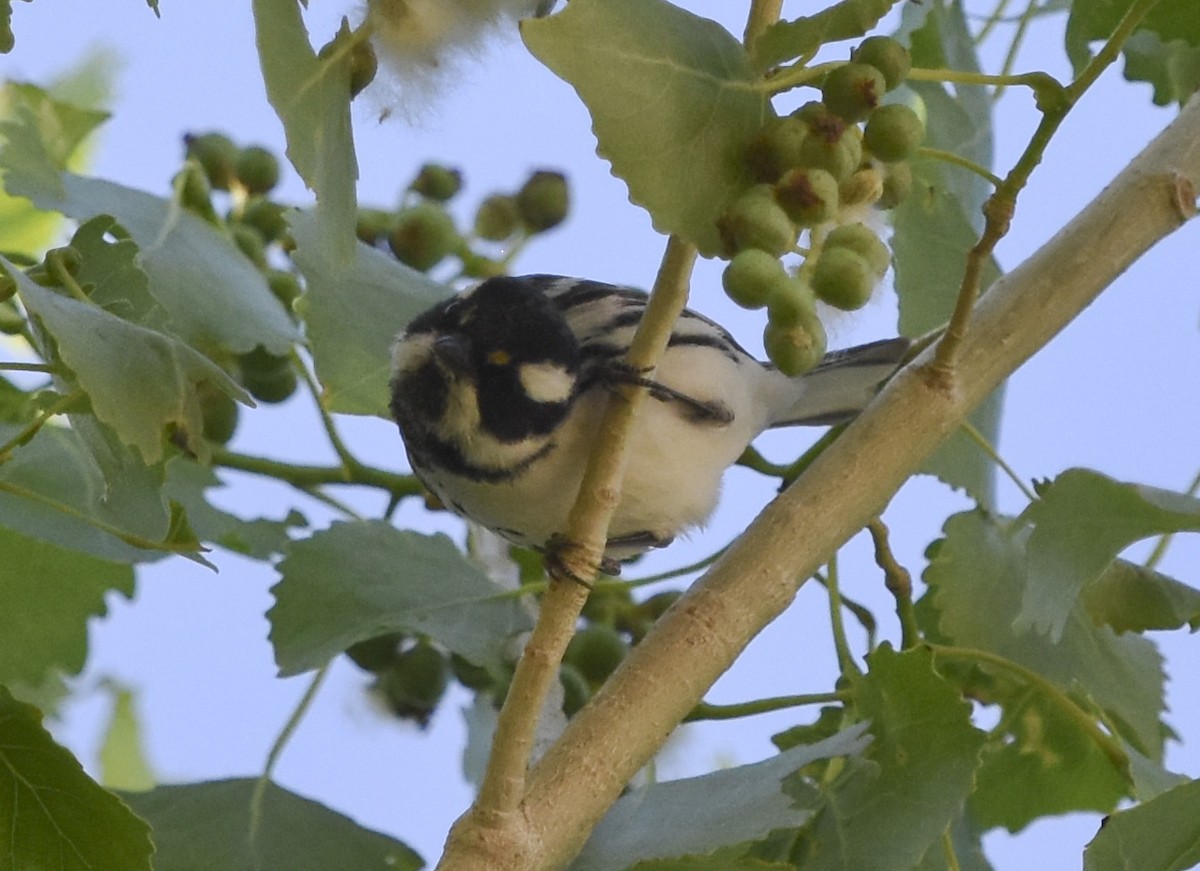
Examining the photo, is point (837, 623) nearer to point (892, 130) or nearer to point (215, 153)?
point (892, 130)

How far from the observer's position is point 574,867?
0.73m

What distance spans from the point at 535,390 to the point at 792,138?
392 mm

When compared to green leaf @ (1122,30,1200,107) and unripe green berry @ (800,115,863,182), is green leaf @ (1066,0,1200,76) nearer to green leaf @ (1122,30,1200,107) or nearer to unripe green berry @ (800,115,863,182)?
green leaf @ (1122,30,1200,107)

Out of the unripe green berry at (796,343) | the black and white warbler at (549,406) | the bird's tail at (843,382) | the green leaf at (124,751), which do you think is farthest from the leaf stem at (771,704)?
the green leaf at (124,751)

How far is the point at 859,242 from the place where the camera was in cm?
60

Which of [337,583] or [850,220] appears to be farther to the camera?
[337,583]

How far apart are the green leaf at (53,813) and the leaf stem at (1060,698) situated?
0.38 m

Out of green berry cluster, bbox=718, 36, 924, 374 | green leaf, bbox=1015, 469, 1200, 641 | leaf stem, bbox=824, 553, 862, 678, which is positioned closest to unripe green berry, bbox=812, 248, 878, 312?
green berry cluster, bbox=718, 36, 924, 374

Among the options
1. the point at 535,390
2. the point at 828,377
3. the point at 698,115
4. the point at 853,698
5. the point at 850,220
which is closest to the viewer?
the point at 698,115

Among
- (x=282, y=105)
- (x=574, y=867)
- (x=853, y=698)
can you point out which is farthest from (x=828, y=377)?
(x=282, y=105)

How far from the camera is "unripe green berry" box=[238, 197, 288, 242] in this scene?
121cm

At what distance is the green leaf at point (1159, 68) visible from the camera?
942 mm

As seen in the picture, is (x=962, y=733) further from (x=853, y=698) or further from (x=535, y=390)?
(x=535, y=390)

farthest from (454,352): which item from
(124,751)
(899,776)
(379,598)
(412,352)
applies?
(124,751)
